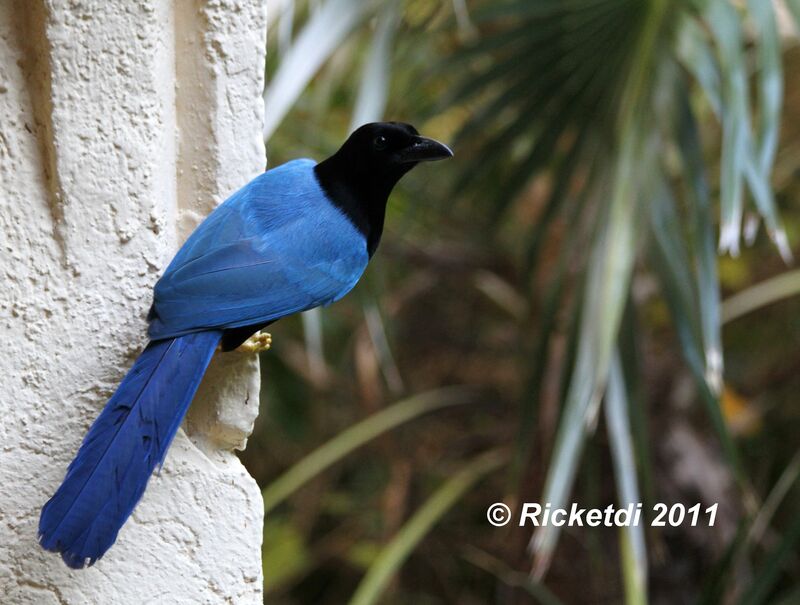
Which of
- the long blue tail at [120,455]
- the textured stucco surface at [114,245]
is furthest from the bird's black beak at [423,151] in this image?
the long blue tail at [120,455]

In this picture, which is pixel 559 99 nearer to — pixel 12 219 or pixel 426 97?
pixel 426 97

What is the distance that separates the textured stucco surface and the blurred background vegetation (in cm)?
66

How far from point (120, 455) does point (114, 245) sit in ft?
0.76

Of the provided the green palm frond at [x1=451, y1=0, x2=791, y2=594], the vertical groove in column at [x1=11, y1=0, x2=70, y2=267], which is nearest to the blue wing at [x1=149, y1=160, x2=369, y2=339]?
the vertical groove in column at [x1=11, y1=0, x2=70, y2=267]

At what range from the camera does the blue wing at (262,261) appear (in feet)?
2.85

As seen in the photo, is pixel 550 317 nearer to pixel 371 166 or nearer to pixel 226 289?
pixel 371 166

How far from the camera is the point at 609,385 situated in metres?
1.77

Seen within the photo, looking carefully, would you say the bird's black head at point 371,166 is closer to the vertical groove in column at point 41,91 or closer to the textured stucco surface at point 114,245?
the textured stucco surface at point 114,245

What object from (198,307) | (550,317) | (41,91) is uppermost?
(41,91)

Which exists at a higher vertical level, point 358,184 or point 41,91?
point 41,91

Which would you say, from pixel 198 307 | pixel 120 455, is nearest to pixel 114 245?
pixel 198 307

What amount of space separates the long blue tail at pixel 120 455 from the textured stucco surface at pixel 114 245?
11cm

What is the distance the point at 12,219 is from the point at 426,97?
1855 millimetres

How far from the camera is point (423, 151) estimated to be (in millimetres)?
958
